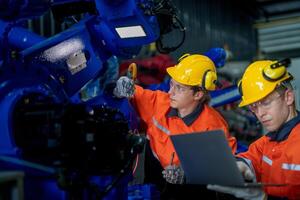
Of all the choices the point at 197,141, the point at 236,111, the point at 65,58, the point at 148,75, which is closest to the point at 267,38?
the point at 236,111

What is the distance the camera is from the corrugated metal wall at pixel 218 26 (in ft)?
11.3

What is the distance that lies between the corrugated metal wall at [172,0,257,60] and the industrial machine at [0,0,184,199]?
27.4 inches

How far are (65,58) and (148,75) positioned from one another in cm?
218

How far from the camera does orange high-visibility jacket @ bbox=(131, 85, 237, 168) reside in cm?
267

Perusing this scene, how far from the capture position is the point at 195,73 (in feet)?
8.96

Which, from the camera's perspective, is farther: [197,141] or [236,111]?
[236,111]

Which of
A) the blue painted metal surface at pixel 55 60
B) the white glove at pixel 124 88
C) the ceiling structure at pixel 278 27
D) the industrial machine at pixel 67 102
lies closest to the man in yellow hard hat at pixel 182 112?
the white glove at pixel 124 88

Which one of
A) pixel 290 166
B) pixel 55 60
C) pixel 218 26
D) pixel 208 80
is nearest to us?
pixel 290 166

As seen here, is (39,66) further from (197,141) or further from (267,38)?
(267,38)

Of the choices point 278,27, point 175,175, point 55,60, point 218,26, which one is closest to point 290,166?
point 175,175

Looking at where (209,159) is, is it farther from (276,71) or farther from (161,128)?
(161,128)

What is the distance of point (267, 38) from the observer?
261 inches

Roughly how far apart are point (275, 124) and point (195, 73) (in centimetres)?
71

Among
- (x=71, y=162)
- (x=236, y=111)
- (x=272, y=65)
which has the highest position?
(x=272, y=65)
